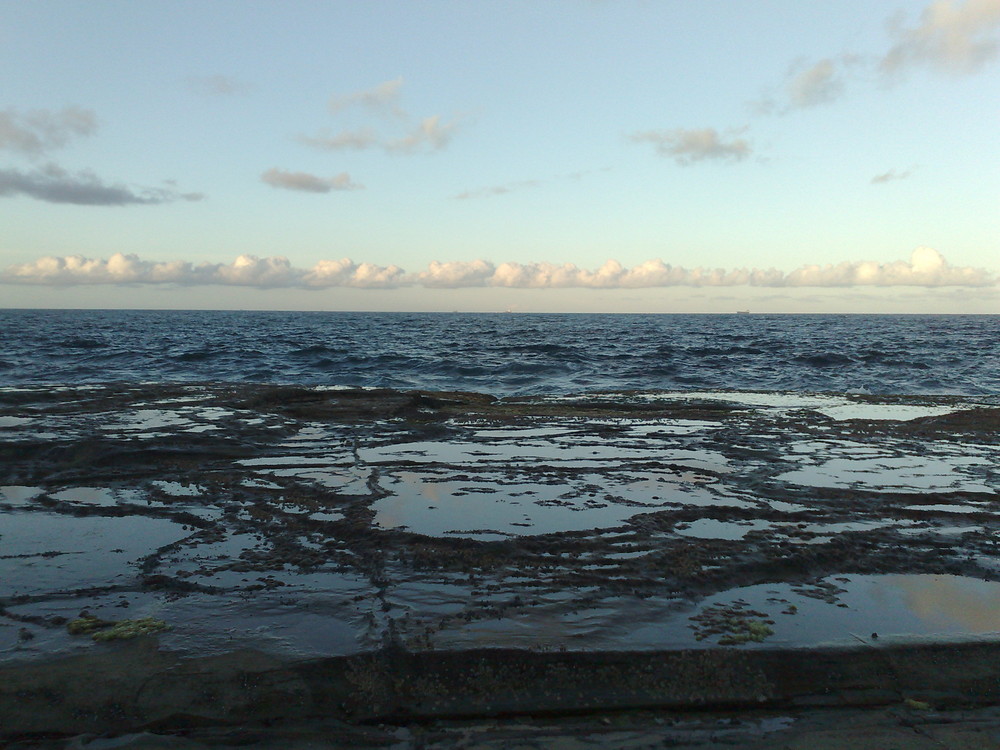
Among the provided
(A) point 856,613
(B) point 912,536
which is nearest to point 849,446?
(B) point 912,536

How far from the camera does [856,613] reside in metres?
5.45

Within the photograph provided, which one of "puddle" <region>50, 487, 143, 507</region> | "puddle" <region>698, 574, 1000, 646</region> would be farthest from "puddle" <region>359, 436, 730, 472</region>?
"puddle" <region>698, 574, 1000, 646</region>

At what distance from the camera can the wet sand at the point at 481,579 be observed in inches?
173

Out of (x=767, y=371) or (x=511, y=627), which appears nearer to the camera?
(x=511, y=627)

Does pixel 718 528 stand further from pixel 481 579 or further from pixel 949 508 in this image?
pixel 949 508

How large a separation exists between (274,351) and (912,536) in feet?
120

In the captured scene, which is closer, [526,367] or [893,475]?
[893,475]

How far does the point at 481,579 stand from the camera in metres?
6.12

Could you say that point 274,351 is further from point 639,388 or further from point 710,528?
point 710,528

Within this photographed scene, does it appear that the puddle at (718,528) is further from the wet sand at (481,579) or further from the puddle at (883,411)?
the puddle at (883,411)

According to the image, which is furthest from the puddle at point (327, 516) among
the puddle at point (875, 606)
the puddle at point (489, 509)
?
the puddle at point (875, 606)

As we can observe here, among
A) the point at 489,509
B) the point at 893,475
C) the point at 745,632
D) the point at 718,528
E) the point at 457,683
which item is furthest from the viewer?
the point at 893,475

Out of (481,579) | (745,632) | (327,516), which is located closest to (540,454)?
(327,516)

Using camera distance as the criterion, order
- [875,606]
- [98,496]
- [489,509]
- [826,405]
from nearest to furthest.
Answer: [875,606] < [489,509] < [98,496] < [826,405]
